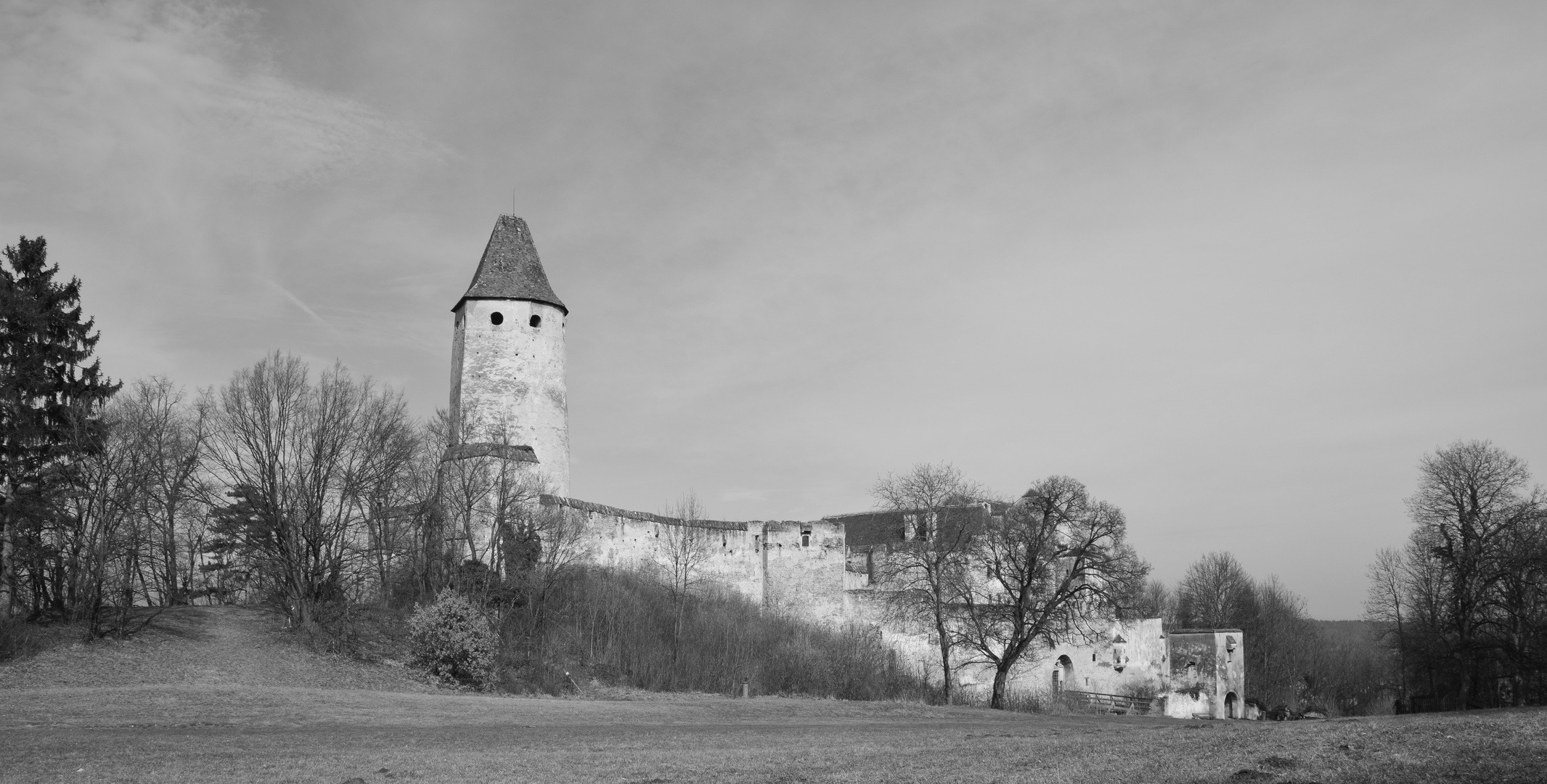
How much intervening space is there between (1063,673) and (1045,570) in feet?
37.6

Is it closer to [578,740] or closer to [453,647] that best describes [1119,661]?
[453,647]

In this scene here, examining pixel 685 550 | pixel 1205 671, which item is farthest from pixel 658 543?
pixel 1205 671

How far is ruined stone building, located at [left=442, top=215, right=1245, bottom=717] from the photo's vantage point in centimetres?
4303

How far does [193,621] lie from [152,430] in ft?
18.7

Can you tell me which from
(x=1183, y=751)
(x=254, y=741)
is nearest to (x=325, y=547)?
(x=254, y=741)

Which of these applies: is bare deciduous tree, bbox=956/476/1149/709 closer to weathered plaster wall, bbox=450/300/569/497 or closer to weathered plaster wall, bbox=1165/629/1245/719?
weathered plaster wall, bbox=1165/629/1245/719

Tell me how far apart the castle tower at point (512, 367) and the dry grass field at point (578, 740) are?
1558 cm

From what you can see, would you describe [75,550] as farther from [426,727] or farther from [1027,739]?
[1027,739]

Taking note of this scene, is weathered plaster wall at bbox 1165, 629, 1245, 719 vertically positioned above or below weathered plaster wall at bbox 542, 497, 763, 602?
below

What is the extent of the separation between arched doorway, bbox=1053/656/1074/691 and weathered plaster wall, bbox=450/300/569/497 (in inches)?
844

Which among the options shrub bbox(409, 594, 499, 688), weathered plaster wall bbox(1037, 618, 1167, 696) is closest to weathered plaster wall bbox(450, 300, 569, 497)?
shrub bbox(409, 594, 499, 688)

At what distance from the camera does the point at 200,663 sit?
94.0ft

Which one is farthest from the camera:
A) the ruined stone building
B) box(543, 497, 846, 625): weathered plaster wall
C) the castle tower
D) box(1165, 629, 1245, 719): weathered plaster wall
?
box(1165, 629, 1245, 719): weathered plaster wall

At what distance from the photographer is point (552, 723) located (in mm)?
21266
